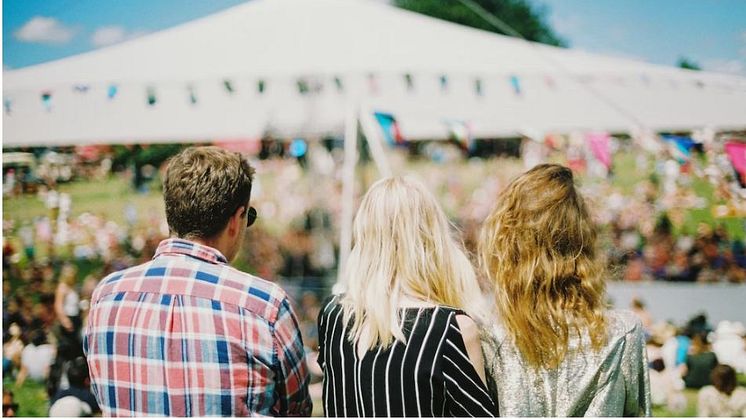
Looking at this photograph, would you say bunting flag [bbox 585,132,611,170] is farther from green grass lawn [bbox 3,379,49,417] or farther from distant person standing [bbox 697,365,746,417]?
green grass lawn [bbox 3,379,49,417]

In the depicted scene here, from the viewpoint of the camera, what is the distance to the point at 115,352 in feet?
4.23

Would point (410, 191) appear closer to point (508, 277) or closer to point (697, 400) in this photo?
point (508, 277)

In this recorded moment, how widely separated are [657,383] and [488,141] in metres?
14.4

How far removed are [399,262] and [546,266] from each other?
31cm

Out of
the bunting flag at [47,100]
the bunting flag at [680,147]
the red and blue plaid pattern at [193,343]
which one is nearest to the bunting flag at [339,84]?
the bunting flag at [47,100]

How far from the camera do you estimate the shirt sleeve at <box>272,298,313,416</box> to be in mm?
1275

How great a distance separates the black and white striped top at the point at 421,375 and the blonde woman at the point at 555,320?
0.09 m

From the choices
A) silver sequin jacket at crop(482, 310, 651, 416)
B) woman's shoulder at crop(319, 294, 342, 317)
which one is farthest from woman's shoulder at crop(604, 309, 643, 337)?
woman's shoulder at crop(319, 294, 342, 317)

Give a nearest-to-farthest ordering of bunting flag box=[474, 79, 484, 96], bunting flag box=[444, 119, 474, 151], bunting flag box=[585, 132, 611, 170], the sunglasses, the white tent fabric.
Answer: the sunglasses
the white tent fabric
bunting flag box=[474, 79, 484, 96]
bunting flag box=[444, 119, 474, 151]
bunting flag box=[585, 132, 611, 170]

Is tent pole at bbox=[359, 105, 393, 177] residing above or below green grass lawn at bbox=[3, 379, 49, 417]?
above

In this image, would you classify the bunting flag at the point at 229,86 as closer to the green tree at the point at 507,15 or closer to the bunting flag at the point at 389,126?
the bunting flag at the point at 389,126

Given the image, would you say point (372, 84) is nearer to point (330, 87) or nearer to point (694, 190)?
point (330, 87)

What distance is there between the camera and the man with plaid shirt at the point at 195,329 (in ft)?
4.13

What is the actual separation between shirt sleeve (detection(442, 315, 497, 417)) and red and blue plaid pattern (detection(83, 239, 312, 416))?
1.00ft
